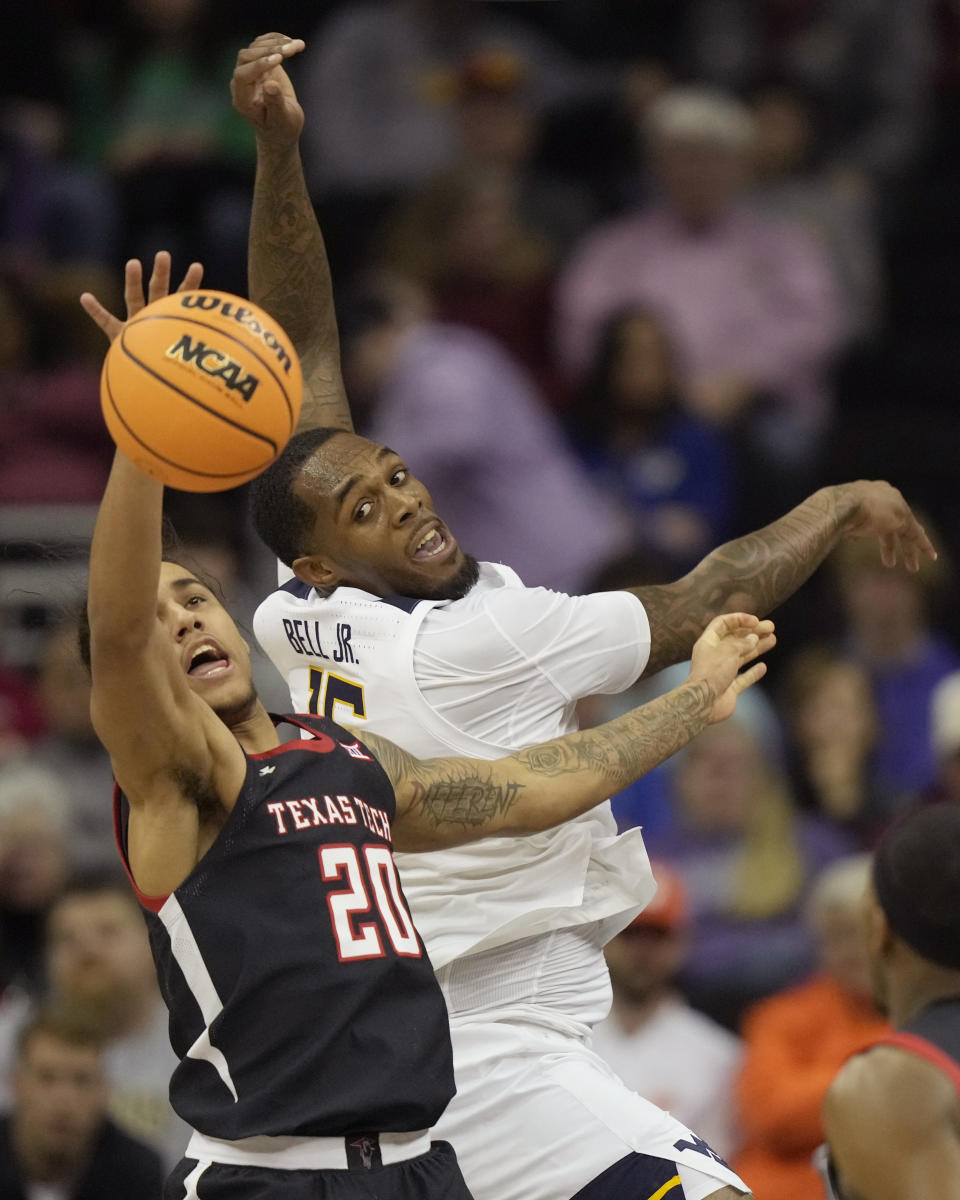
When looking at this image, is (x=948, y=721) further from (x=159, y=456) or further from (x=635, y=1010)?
(x=159, y=456)

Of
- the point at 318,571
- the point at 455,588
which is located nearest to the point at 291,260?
the point at 318,571

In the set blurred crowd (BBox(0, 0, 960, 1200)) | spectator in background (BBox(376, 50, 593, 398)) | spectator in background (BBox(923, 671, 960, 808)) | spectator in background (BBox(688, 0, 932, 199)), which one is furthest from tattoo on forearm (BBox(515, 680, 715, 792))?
spectator in background (BBox(688, 0, 932, 199))

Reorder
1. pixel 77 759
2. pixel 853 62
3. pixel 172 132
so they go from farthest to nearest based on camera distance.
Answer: pixel 853 62 → pixel 172 132 → pixel 77 759

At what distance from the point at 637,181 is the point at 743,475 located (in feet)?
7.69

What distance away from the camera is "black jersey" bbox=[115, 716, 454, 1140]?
3801 mm

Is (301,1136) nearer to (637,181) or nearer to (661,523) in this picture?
(661,523)

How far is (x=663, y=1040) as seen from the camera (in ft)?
22.4

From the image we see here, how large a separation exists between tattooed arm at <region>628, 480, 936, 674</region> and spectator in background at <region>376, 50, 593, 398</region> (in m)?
4.95

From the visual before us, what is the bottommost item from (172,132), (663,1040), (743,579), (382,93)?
(663,1040)

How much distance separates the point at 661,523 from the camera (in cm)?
913

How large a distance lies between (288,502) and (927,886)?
164 cm

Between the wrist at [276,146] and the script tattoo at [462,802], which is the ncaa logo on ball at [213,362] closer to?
the script tattoo at [462,802]

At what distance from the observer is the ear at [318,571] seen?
4695mm

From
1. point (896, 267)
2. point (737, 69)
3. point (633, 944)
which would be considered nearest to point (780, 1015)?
point (633, 944)
